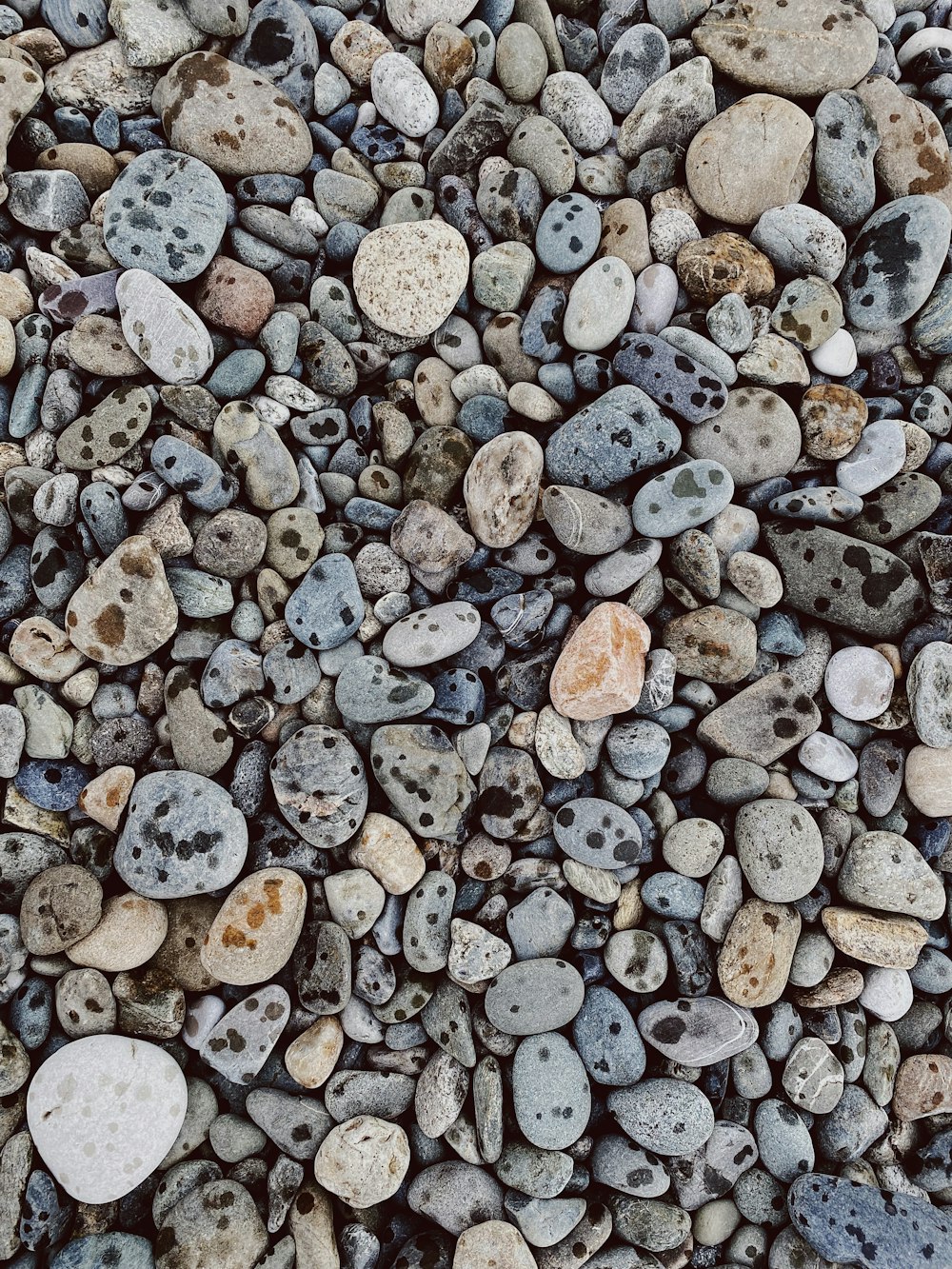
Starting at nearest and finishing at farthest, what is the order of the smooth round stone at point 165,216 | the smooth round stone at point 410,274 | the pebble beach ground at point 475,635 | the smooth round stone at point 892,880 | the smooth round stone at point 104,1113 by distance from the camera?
the smooth round stone at point 104,1113 → the pebble beach ground at point 475,635 → the smooth round stone at point 892,880 → the smooth round stone at point 165,216 → the smooth round stone at point 410,274

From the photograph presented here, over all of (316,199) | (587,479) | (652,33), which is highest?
(652,33)

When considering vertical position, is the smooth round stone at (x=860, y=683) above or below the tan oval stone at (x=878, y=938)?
above

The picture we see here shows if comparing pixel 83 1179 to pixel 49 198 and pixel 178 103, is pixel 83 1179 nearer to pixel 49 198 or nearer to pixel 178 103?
pixel 49 198

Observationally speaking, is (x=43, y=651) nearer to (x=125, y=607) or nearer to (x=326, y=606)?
(x=125, y=607)

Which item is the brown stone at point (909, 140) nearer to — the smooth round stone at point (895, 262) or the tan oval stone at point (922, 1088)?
the smooth round stone at point (895, 262)

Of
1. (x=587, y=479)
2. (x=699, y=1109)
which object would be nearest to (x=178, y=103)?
(x=587, y=479)

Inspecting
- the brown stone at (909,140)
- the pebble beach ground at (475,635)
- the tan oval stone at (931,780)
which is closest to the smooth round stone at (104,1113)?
the pebble beach ground at (475,635)
